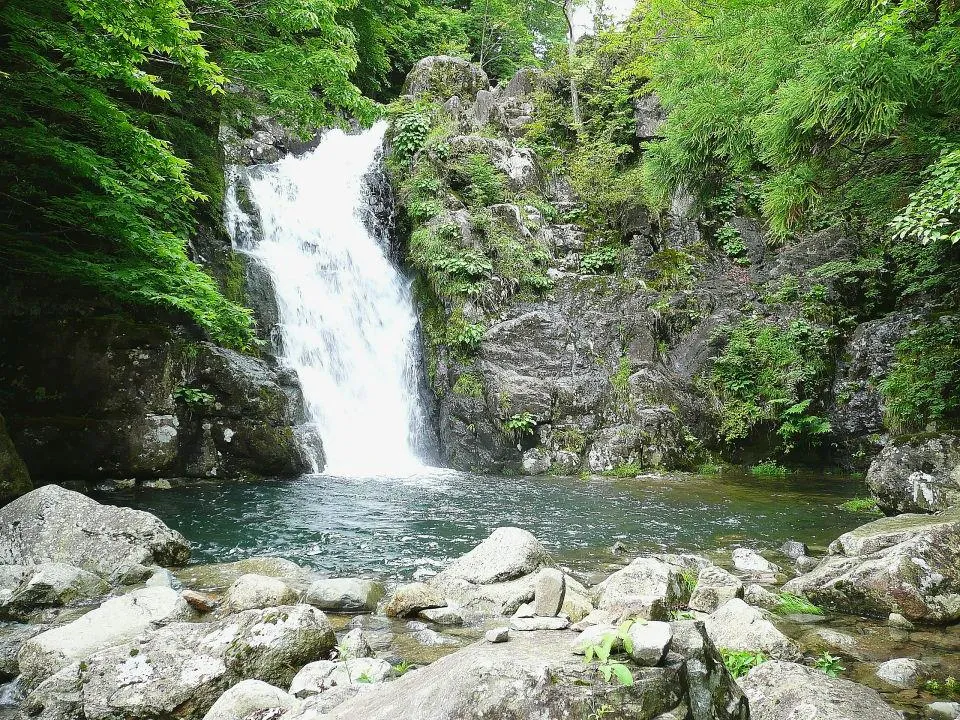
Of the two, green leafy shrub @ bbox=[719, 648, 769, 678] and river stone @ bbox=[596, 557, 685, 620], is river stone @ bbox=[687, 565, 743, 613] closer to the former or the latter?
river stone @ bbox=[596, 557, 685, 620]

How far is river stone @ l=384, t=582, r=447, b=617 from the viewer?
Answer: 5051 millimetres

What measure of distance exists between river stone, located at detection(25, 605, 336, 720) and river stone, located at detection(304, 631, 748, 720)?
1.66 metres

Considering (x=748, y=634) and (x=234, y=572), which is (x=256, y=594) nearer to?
(x=234, y=572)

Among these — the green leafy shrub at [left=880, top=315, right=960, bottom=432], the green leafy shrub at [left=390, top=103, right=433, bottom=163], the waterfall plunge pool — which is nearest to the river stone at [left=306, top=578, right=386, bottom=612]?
the waterfall plunge pool

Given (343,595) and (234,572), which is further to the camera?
(234,572)

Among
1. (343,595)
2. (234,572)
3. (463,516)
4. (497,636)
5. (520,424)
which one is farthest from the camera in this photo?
(520,424)

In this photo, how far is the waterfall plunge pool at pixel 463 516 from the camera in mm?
7242

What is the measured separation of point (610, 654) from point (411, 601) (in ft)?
10.4

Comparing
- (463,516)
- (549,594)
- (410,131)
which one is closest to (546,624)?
(549,594)

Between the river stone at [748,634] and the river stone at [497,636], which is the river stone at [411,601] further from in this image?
the river stone at [497,636]

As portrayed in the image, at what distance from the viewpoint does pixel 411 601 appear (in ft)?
16.7

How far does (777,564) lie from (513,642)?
17.5 feet

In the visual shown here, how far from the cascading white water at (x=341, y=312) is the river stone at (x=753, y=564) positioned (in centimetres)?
872

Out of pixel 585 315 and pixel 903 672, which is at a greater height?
pixel 585 315
